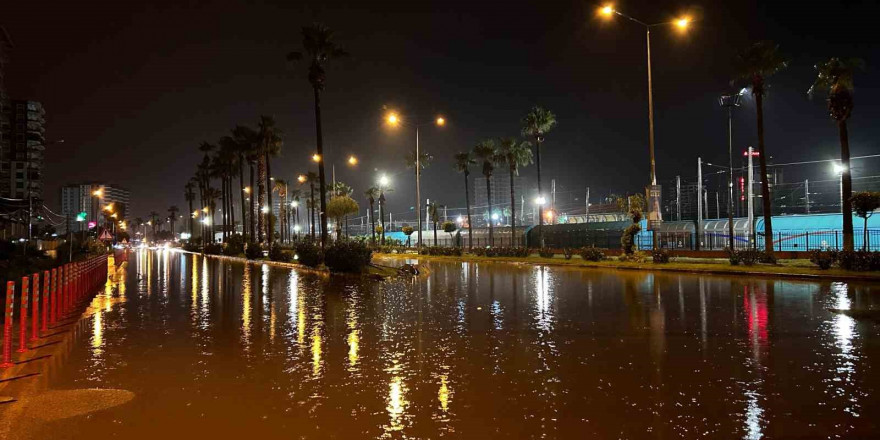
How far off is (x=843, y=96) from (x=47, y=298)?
33.6m

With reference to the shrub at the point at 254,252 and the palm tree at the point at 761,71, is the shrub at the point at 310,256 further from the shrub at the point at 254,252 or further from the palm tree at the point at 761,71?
the palm tree at the point at 761,71

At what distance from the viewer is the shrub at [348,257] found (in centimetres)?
2997

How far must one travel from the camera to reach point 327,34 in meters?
37.0

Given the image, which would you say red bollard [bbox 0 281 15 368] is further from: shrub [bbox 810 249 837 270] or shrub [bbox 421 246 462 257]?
shrub [bbox 421 246 462 257]

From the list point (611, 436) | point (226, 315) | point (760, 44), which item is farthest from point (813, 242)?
point (611, 436)

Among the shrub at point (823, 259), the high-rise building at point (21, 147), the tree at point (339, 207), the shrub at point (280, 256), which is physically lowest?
the shrub at point (823, 259)

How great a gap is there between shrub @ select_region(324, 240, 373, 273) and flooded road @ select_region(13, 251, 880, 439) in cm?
1283

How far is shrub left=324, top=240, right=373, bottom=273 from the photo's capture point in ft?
98.3

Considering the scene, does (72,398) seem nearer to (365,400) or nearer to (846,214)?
(365,400)

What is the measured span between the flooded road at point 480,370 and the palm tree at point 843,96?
1602 centimetres

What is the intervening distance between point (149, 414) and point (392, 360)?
3687 mm

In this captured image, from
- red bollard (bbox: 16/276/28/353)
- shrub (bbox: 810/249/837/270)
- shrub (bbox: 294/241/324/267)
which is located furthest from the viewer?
shrub (bbox: 294/241/324/267)

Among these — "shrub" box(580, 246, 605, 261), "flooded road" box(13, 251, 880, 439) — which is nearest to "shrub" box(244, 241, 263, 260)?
"shrub" box(580, 246, 605, 261)

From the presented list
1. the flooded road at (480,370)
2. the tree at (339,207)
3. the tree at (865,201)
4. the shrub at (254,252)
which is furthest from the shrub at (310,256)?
the tree at (865,201)
